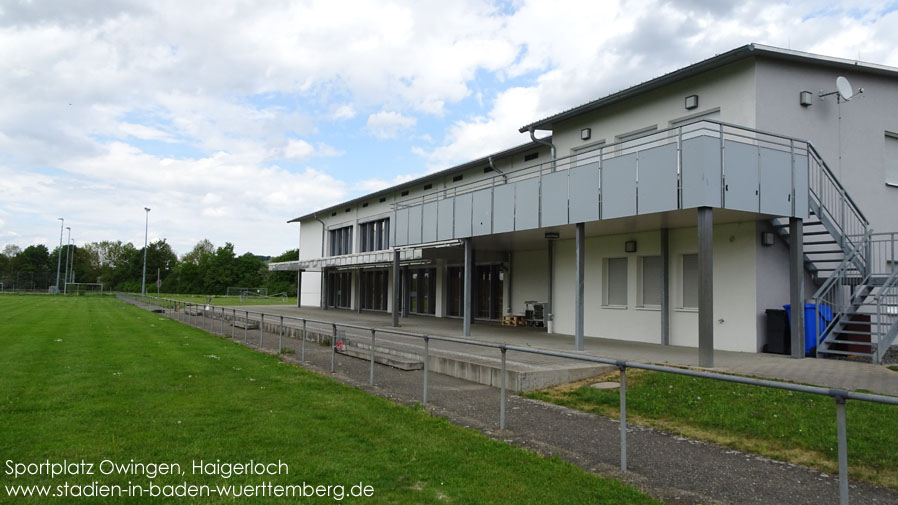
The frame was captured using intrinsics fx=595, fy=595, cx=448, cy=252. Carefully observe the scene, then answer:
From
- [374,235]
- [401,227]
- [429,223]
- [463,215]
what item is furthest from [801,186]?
[374,235]

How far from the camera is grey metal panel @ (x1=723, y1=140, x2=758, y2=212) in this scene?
36.9 feet

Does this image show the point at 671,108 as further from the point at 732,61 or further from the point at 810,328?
the point at 810,328

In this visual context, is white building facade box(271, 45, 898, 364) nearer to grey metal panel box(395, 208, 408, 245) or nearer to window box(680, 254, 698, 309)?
window box(680, 254, 698, 309)

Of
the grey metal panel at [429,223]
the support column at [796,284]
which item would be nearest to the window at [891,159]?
the support column at [796,284]

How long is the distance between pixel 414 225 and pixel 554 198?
24.2ft

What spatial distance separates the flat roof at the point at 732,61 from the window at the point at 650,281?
4293 mm

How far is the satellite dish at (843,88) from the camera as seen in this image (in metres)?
13.6

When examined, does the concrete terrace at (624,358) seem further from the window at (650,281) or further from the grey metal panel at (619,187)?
the grey metal panel at (619,187)

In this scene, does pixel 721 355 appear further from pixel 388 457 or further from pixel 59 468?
pixel 59 468

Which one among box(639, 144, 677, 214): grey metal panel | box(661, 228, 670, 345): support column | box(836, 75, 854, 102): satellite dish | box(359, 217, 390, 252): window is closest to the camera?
box(639, 144, 677, 214): grey metal panel

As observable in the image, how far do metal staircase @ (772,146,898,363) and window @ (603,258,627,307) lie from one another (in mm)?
4214

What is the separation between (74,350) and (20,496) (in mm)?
11265

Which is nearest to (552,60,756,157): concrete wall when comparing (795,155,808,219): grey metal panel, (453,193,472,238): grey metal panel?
(795,155,808,219): grey metal panel

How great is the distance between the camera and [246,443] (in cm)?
600
